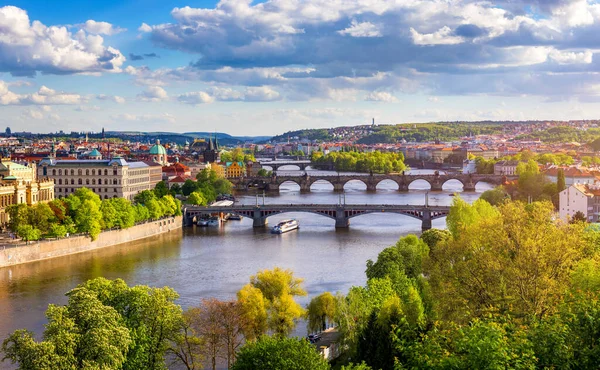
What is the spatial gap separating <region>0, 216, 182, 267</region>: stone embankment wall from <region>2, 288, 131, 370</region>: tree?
757 inches

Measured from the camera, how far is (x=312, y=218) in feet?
178

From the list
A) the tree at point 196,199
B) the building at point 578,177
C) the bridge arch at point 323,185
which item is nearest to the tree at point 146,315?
the tree at point 196,199

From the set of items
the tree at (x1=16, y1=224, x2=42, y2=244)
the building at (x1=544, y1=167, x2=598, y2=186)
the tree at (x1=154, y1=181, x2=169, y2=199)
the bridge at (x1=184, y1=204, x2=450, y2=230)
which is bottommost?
the bridge at (x1=184, y1=204, x2=450, y2=230)

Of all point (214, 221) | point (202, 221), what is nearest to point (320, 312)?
point (214, 221)

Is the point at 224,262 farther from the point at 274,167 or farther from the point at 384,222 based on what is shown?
the point at 274,167

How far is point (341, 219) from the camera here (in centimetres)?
4916

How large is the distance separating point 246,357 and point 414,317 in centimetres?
389

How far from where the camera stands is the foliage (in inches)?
4321

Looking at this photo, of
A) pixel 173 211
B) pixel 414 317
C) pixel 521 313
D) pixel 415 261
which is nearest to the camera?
pixel 521 313

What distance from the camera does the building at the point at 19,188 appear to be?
42.2 m

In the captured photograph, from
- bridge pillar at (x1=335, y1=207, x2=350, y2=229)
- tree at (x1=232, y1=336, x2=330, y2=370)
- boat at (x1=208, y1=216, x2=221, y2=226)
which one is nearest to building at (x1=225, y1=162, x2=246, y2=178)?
boat at (x1=208, y1=216, x2=221, y2=226)

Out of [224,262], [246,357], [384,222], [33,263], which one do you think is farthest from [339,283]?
[384,222]

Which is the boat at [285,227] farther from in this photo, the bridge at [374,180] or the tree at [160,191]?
the bridge at [374,180]

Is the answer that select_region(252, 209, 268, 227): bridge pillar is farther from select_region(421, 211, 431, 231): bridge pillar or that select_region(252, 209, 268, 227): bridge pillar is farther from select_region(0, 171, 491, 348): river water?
select_region(421, 211, 431, 231): bridge pillar
